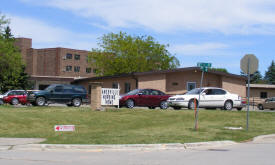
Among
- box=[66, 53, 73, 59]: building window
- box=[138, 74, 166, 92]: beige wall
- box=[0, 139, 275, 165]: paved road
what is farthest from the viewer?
box=[66, 53, 73, 59]: building window

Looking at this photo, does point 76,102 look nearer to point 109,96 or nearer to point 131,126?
point 109,96

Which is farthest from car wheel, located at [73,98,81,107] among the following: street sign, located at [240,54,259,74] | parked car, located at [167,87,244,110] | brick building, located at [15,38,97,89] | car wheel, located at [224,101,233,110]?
brick building, located at [15,38,97,89]

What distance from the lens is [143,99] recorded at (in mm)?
26875

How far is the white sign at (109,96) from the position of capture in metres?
23.4

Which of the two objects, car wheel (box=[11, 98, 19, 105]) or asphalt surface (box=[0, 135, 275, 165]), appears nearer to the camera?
asphalt surface (box=[0, 135, 275, 165])

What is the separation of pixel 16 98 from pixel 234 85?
20299mm

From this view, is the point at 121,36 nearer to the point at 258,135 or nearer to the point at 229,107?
the point at 229,107

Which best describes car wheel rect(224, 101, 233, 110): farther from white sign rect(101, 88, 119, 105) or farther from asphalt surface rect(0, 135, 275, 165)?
asphalt surface rect(0, 135, 275, 165)

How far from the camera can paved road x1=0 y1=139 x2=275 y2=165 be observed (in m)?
8.76

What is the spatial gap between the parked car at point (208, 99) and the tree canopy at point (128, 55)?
2957 centimetres

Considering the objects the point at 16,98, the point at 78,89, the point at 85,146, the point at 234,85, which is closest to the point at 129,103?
the point at 78,89

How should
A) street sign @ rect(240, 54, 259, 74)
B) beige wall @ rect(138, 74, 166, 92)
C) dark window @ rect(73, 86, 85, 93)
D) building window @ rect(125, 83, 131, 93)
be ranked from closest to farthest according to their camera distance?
1. street sign @ rect(240, 54, 259, 74)
2. dark window @ rect(73, 86, 85, 93)
3. beige wall @ rect(138, 74, 166, 92)
4. building window @ rect(125, 83, 131, 93)

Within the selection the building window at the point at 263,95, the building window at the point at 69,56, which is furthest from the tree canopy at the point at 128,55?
the building window at the point at 69,56

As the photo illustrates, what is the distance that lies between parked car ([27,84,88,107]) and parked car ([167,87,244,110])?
7.14 metres
